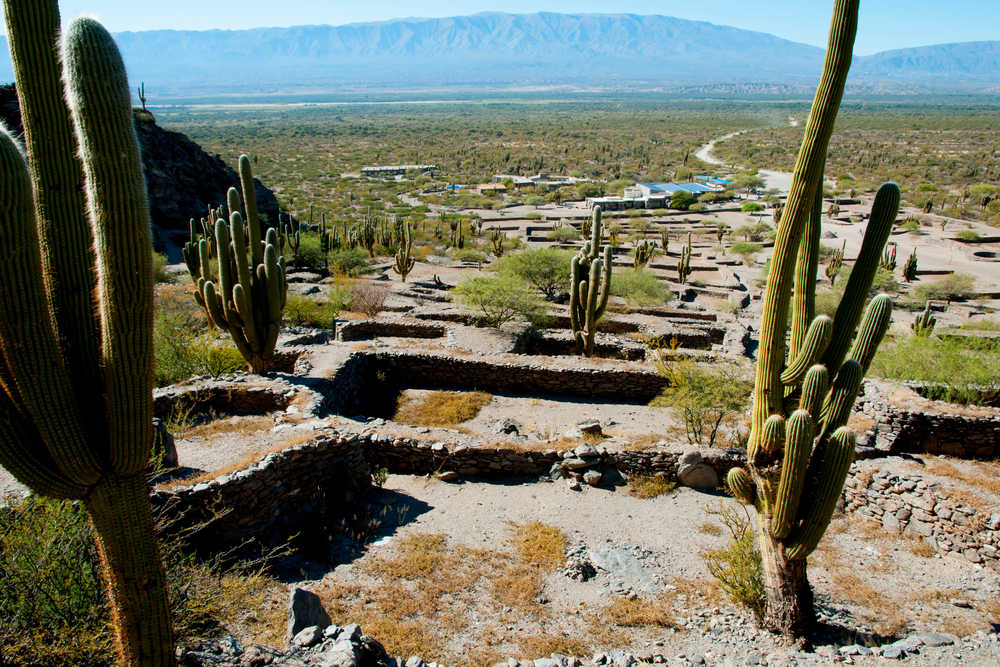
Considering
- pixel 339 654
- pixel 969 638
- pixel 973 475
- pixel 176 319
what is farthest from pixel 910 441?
→ pixel 176 319

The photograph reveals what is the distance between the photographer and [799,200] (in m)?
6.35

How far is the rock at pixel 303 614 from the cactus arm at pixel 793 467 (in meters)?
4.83

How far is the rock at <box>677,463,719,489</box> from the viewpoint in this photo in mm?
10484

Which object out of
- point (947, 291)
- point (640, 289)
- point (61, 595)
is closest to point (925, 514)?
point (61, 595)

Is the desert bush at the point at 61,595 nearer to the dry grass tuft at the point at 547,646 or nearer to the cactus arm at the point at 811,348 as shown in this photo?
the dry grass tuft at the point at 547,646

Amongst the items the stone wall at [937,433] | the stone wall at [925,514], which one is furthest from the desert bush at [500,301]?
the stone wall at [925,514]

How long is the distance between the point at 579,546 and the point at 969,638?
4.38 m

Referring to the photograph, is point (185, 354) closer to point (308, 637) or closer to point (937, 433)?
point (308, 637)

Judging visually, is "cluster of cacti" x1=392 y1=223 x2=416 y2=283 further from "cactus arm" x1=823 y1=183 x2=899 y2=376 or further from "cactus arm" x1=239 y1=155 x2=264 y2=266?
"cactus arm" x1=823 y1=183 x2=899 y2=376

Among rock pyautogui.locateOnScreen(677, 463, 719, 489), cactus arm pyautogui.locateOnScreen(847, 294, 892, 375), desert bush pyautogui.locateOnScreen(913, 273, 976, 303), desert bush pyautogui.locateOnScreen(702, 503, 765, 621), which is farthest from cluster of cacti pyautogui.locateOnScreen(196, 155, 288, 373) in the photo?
desert bush pyautogui.locateOnScreen(913, 273, 976, 303)

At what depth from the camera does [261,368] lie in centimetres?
1409

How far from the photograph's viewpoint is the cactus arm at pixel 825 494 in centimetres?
631

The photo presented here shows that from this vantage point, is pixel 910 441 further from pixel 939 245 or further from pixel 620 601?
pixel 939 245

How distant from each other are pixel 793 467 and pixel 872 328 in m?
1.80
